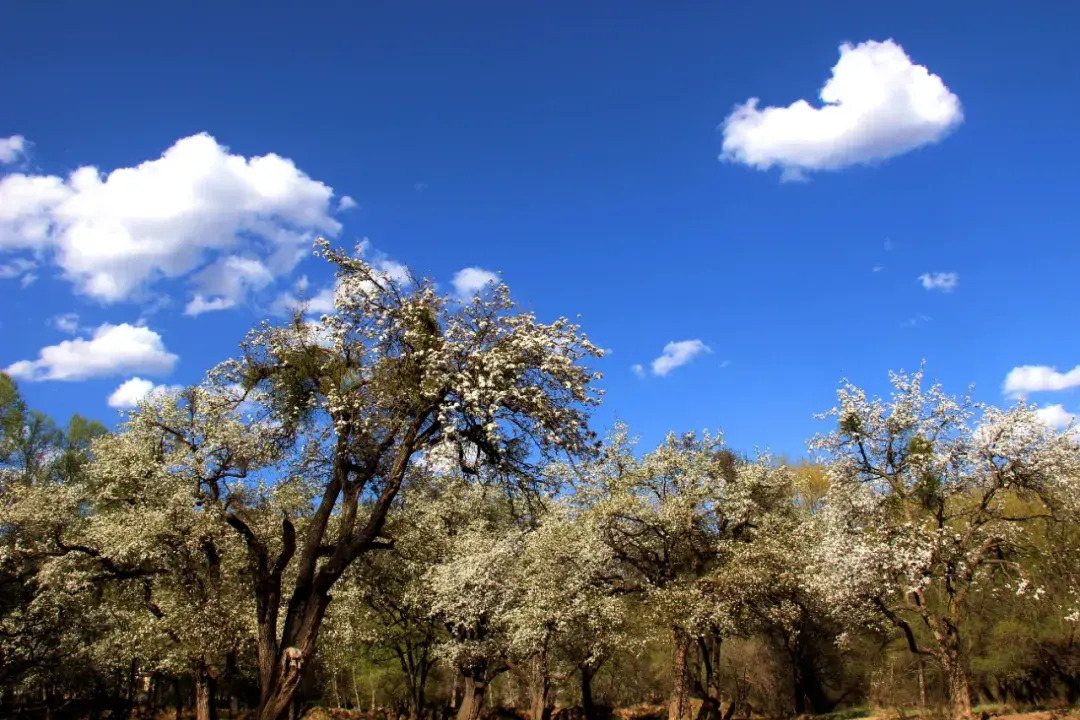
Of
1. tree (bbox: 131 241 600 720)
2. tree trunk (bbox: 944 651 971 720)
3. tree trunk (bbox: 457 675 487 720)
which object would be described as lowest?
tree trunk (bbox: 457 675 487 720)

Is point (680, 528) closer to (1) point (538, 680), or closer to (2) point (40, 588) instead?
(1) point (538, 680)

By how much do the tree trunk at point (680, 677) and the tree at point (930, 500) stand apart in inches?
271

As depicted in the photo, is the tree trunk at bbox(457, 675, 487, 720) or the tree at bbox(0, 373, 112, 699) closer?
the tree at bbox(0, 373, 112, 699)

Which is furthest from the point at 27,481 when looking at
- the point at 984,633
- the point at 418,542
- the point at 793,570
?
the point at 984,633

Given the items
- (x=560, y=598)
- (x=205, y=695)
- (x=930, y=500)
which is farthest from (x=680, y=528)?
(x=205, y=695)

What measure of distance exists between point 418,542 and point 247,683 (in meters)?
32.7

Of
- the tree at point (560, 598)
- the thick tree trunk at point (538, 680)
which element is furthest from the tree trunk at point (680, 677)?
the thick tree trunk at point (538, 680)

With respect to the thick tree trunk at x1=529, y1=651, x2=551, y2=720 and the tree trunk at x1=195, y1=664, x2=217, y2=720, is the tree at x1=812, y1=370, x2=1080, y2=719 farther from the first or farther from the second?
the tree trunk at x1=195, y1=664, x2=217, y2=720

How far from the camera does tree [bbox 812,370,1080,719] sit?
24906mm

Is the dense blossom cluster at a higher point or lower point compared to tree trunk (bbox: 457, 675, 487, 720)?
higher

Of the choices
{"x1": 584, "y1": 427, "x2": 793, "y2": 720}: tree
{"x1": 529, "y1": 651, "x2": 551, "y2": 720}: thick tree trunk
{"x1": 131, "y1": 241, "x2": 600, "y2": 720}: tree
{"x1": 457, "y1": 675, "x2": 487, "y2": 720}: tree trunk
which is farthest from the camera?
{"x1": 457, "y1": 675, "x2": 487, "y2": 720}: tree trunk

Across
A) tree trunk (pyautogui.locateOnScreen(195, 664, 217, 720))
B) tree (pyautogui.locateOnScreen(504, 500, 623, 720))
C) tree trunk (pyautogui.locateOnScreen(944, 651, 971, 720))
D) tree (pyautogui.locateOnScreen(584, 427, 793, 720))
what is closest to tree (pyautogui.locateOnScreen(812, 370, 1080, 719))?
tree trunk (pyautogui.locateOnScreen(944, 651, 971, 720))

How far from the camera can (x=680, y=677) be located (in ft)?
104

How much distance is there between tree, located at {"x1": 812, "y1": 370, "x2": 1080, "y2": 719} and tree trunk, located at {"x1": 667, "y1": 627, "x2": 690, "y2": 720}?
22.6 ft
